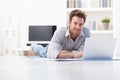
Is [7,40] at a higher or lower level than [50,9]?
lower

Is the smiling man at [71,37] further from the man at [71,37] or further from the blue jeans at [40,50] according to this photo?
the blue jeans at [40,50]

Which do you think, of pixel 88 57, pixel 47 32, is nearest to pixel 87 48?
pixel 88 57

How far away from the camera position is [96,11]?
4789 millimetres

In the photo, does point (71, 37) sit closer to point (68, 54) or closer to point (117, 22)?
point (68, 54)

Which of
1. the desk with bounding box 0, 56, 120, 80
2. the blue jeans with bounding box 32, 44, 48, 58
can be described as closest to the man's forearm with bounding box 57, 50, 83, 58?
the blue jeans with bounding box 32, 44, 48, 58

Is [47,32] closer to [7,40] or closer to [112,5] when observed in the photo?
[7,40]

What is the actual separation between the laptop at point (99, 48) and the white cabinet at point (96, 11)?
8.26 feet

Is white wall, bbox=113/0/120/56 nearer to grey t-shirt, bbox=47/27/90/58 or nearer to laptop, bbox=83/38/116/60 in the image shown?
grey t-shirt, bbox=47/27/90/58

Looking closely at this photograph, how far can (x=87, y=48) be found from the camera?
200cm

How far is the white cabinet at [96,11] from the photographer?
4.66 meters

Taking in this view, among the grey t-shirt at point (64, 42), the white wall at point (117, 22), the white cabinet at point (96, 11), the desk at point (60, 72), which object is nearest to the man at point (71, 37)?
the grey t-shirt at point (64, 42)

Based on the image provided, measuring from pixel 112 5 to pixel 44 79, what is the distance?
394 centimetres

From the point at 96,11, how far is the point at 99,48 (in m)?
2.86

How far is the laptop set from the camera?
6.49 ft
